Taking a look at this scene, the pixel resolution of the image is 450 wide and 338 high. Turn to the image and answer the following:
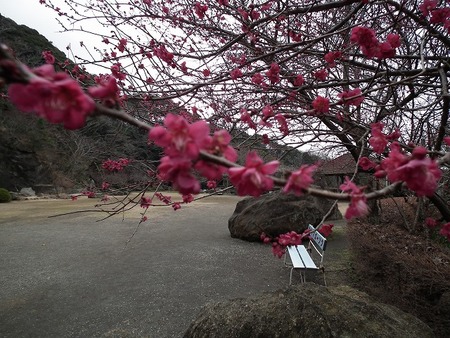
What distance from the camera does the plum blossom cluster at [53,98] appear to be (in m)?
0.52

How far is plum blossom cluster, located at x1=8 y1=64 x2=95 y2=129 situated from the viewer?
1.71ft

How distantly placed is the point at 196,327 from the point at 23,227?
10.1m

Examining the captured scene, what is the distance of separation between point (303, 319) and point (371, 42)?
2177mm

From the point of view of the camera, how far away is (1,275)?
5.52 metres

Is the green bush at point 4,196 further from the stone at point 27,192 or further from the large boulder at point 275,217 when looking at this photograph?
the large boulder at point 275,217

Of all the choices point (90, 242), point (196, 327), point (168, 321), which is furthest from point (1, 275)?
point (196, 327)

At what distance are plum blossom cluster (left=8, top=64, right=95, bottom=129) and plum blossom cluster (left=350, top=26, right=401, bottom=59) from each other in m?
1.58

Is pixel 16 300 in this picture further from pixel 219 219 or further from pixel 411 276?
pixel 219 219

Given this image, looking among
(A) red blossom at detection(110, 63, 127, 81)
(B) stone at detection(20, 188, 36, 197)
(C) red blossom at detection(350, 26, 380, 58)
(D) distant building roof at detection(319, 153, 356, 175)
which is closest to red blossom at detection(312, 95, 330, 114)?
(C) red blossom at detection(350, 26, 380, 58)

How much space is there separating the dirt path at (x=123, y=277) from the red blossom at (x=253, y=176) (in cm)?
357

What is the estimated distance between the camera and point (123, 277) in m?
5.35

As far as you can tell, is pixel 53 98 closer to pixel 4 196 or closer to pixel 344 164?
pixel 344 164

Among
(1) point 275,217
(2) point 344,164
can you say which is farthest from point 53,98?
(2) point 344,164

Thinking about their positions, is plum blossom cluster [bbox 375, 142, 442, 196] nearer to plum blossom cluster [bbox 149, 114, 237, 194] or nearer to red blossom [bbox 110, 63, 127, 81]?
plum blossom cluster [bbox 149, 114, 237, 194]
